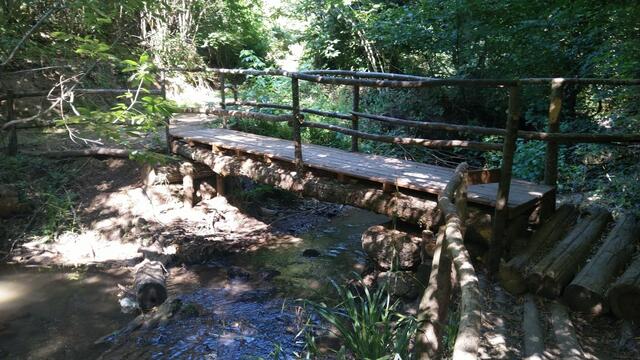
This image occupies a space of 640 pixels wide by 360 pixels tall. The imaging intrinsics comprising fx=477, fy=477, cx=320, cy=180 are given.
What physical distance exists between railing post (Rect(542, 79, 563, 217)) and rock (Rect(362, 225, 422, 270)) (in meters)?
1.17

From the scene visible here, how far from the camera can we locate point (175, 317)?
4.82m

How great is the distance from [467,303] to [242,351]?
299 cm

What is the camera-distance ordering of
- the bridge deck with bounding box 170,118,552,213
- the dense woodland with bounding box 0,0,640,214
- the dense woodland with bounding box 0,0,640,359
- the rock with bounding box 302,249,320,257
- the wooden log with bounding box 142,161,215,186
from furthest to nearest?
the wooden log with bounding box 142,161,215,186
the rock with bounding box 302,249,320,257
the dense woodland with bounding box 0,0,640,214
the dense woodland with bounding box 0,0,640,359
the bridge deck with bounding box 170,118,552,213

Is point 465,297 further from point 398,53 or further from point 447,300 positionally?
point 398,53

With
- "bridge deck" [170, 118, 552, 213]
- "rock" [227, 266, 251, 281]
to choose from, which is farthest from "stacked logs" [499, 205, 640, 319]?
"rock" [227, 266, 251, 281]

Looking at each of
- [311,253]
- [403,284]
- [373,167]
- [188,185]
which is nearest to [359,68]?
[188,185]

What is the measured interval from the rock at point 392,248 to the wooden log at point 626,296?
5.51ft

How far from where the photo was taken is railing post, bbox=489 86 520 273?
3676 millimetres

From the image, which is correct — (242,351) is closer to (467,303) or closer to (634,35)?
(467,303)

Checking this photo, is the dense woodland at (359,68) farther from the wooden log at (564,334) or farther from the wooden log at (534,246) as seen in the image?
the wooden log at (564,334)

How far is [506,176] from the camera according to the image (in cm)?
369

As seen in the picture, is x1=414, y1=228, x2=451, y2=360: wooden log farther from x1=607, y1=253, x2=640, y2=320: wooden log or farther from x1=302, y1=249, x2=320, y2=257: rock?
x1=302, y1=249, x2=320, y2=257: rock

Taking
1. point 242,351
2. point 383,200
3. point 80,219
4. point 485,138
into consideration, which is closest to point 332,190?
point 383,200

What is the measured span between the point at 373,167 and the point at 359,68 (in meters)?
7.18
